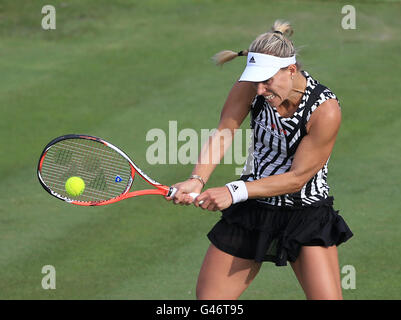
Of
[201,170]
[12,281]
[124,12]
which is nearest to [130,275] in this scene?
[12,281]

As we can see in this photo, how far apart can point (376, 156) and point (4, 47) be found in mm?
6466

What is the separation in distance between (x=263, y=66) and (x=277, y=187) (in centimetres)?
79

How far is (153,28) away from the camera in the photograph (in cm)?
1552

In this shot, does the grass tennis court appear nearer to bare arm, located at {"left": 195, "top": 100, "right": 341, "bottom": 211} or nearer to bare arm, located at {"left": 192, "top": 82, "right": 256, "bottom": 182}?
bare arm, located at {"left": 192, "top": 82, "right": 256, "bottom": 182}

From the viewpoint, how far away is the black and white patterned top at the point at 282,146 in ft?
21.0

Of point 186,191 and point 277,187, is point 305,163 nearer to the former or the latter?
point 277,187

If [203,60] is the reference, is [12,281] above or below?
below

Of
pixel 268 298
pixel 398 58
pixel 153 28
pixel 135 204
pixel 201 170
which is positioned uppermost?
pixel 153 28

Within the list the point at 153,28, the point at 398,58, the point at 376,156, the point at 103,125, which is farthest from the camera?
the point at 153,28

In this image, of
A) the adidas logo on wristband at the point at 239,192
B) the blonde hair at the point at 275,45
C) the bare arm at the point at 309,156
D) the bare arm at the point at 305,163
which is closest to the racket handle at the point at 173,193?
the bare arm at the point at 305,163

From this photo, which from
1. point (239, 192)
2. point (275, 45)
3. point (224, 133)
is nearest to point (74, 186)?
point (224, 133)

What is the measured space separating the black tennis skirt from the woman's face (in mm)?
764

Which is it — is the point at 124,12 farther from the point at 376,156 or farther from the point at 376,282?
the point at 376,282

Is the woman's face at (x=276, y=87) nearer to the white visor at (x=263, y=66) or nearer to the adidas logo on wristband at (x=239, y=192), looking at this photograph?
the white visor at (x=263, y=66)
